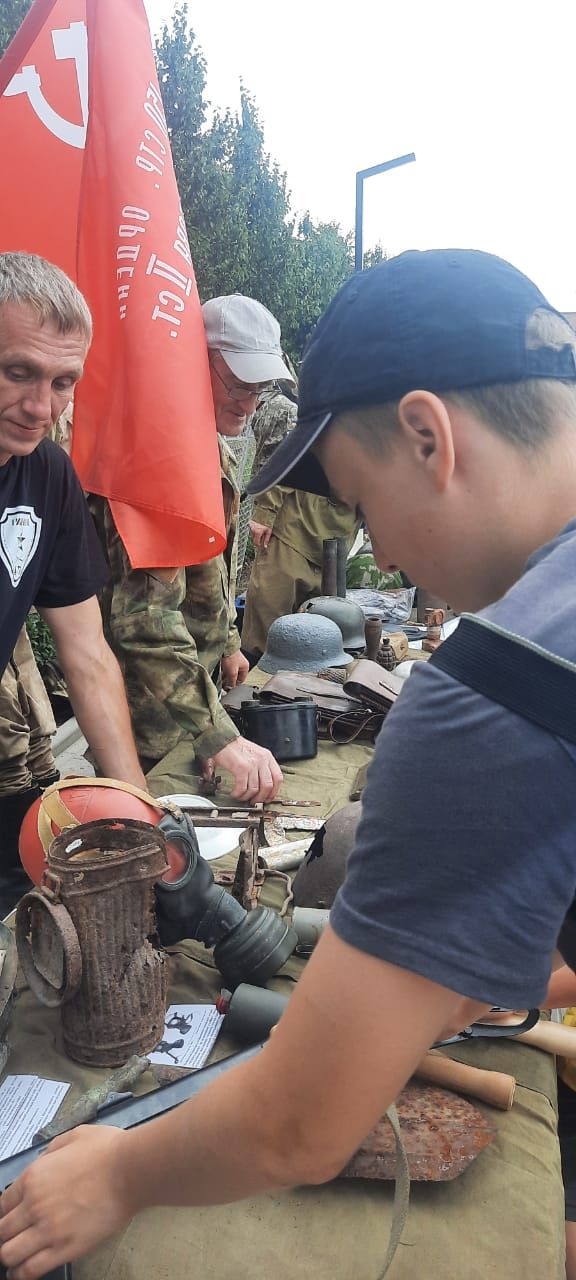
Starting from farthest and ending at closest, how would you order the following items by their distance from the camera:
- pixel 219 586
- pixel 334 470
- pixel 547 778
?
pixel 219 586 → pixel 334 470 → pixel 547 778

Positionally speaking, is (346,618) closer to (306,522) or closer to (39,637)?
(306,522)

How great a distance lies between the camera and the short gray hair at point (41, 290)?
2.04m

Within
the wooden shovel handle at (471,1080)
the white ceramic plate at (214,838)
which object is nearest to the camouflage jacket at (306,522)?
the white ceramic plate at (214,838)

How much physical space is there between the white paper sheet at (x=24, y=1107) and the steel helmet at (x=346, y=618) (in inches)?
123

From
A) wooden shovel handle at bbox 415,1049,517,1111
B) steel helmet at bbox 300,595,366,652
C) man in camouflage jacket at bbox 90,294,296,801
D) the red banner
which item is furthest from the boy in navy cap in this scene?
steel helmet at bbox 300,595,366,652

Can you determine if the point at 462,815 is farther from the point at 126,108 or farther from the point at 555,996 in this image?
the point at 126,108

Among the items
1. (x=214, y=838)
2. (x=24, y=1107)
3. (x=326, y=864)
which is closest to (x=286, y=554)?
(x=214, y=838)

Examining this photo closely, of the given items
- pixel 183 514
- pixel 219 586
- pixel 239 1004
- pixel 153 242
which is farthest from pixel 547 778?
pixel 153 242

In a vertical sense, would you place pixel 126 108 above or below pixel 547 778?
above

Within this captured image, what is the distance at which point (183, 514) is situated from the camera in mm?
2865

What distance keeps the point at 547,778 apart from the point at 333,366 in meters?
0.54

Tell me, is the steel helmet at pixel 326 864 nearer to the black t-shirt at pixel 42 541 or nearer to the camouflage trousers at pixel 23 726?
the black t-shirt at pixel 42 541

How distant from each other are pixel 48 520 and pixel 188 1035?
59.6 inches

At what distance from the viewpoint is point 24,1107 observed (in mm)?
1361
